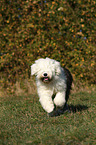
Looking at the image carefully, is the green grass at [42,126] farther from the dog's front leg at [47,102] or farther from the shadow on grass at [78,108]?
the dog's front leg at [47,102]

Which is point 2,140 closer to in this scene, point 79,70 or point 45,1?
point 79,70

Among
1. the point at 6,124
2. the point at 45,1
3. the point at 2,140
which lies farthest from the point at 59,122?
the point at 45,1

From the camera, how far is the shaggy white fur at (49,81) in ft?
16.3

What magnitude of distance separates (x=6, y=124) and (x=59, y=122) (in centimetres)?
95

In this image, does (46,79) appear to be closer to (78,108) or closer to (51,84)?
(51,84)

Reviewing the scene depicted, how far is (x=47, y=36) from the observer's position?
9.29 meters

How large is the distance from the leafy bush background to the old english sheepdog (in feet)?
12.2

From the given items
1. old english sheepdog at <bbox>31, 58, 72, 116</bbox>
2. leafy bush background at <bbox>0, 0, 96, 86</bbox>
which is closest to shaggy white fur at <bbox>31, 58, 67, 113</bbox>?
old english sheepdog at <bbox>31, 58, 72, 116</bbox>

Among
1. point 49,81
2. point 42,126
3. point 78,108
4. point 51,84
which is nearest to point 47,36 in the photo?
point 78,108

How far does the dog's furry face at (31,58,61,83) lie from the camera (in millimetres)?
4918

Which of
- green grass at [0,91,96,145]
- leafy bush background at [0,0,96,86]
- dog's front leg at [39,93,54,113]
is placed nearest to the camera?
green grass at [0,91,96,145]

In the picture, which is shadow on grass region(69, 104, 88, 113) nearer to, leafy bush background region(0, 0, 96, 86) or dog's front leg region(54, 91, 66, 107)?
dog's front leg region(54, 91, 66, 107)

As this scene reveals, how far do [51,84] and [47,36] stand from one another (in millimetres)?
4301

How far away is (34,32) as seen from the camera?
9422mm
